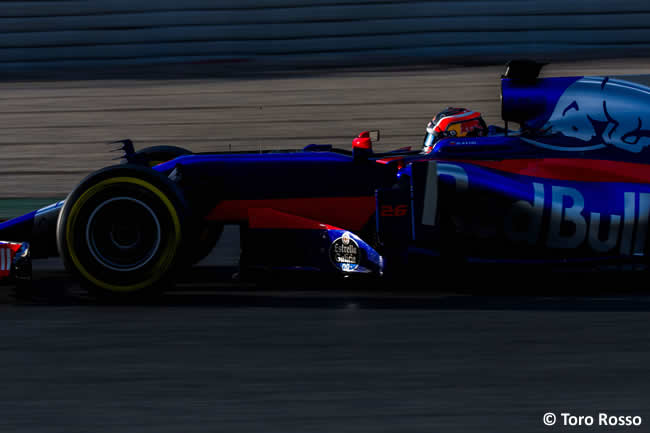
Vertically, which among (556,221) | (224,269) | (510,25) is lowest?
(224,269)

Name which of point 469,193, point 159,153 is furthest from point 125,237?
point 469,193

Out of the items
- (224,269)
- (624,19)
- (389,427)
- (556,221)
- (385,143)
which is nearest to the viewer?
(389,427)

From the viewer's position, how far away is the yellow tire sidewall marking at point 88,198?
525 centimetres

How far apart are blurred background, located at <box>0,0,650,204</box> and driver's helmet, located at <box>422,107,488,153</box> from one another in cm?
550

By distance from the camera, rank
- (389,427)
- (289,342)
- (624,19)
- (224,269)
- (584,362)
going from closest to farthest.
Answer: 1. (389,427)
2. (584,362)
3. (289,342)
4. (224,269)
5. (624,19)

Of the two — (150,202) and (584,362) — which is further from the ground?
(150,202)

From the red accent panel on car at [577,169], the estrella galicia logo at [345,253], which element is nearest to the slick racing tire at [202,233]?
the estrella galicia logo at [345,253]

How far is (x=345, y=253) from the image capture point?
538cm

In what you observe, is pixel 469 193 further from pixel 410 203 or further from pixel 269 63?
pixel 269 63

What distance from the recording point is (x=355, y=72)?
1355 centimetres

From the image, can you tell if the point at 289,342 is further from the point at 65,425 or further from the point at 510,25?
the point at 510,25

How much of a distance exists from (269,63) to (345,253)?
8.78m

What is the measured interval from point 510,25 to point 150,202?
8919 mm

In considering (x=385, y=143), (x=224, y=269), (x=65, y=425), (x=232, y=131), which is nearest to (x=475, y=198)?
(x=224, y=269)
